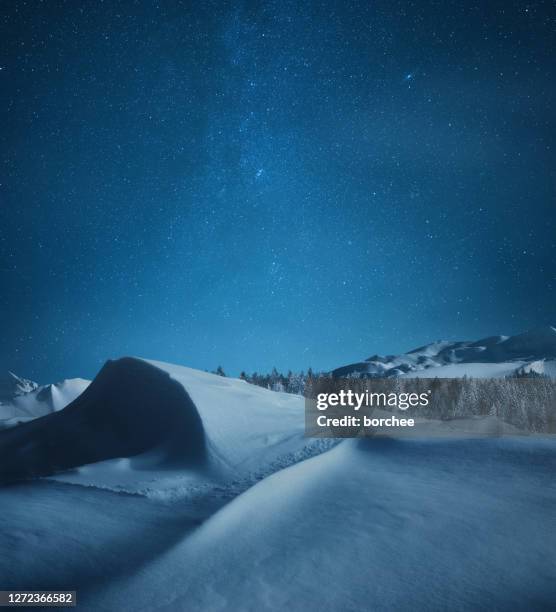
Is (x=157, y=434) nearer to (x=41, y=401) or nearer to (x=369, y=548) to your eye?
(x=369, y=548)

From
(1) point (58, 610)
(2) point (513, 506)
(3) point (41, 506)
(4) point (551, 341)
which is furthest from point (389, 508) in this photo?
(4) point (551, 341)

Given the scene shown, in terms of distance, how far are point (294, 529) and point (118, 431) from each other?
10.7 feet

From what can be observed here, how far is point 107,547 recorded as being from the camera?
10.3 feet

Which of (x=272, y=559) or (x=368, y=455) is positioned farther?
(x=368, y=455)

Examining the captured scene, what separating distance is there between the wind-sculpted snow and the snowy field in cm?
30

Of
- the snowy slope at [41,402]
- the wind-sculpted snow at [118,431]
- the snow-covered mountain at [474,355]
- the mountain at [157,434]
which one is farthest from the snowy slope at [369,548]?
the snow-covered mountain at [474,355]

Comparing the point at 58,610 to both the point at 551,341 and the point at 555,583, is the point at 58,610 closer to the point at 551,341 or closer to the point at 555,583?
the point at 555,583

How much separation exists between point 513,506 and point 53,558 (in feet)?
12.8

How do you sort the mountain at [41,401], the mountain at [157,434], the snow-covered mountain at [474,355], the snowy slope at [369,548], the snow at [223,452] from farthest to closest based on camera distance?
the snow-covered mountain at [474,355] < the mountain at [41,401] < the mountain at [157,434] < the snow at [223,452] < the snowy slope at [369,548]

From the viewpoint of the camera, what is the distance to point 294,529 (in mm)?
3299

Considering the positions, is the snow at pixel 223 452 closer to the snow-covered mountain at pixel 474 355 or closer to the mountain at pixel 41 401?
the mountain at pixel 41 401

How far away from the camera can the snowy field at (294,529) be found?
2586 millimetres

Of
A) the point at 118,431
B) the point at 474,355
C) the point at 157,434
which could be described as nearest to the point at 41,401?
the point at 118,431

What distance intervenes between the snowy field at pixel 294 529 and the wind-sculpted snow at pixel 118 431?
300 mm
